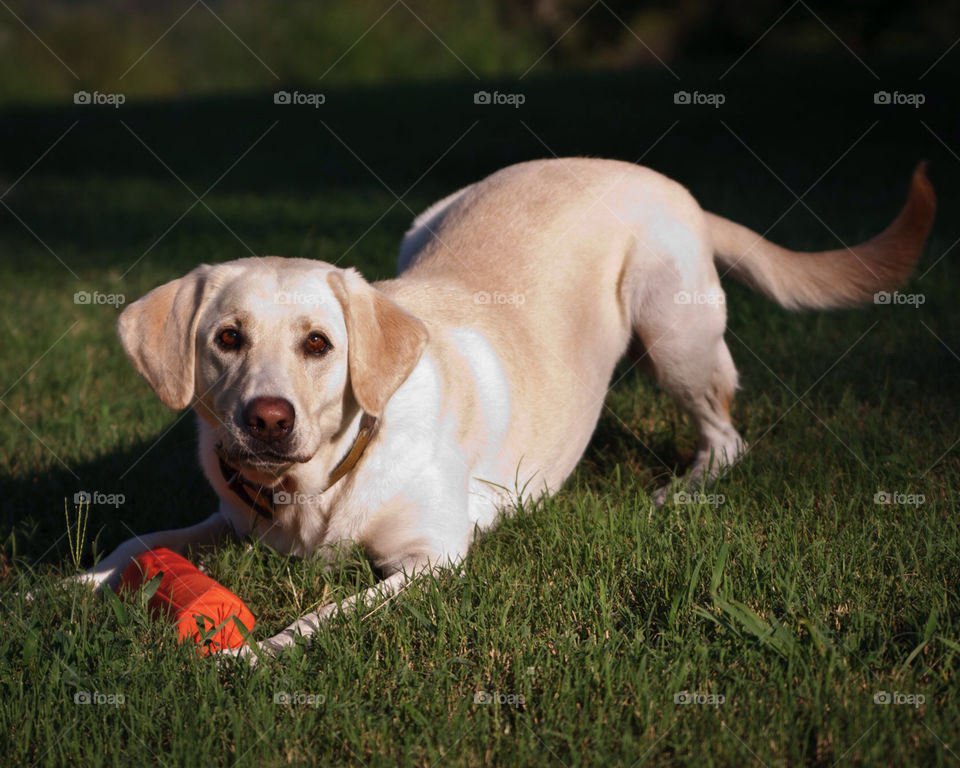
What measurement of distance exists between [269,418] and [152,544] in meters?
0.88

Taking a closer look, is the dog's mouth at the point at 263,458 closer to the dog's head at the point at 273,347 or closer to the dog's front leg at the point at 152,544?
the dog's head at the point at 273,347

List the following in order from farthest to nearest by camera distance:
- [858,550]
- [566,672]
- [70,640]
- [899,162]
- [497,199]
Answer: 1. [899,162]
2. [497,199]
3. [858,550]
4. [70,640]
5. [566,672]

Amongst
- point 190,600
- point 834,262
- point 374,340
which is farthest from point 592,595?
point 834,262

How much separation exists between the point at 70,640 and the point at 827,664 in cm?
194

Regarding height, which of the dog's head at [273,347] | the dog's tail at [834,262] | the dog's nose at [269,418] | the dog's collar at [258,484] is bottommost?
the dog's collar at [258,484]

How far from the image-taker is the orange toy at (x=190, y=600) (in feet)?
8.77

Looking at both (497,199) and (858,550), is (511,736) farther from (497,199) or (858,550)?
(497,199)

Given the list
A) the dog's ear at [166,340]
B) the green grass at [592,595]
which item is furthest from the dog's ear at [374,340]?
the green grass at [592,595]

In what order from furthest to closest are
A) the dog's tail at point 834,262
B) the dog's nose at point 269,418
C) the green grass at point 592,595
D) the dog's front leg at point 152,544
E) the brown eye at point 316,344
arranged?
the dog's tail at point 834,262
the dog's front leg at point 152,544
the brown eye at point 316,344
the dog's nose at point 269,418
the green grass at point 592,595

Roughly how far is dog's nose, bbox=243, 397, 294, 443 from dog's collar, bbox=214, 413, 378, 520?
30cm

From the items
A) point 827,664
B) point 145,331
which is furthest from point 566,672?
point 145,331

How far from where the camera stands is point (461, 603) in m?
2.77

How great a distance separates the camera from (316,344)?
9.53ft

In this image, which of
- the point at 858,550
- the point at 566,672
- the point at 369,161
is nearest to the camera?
the point at 566,672
